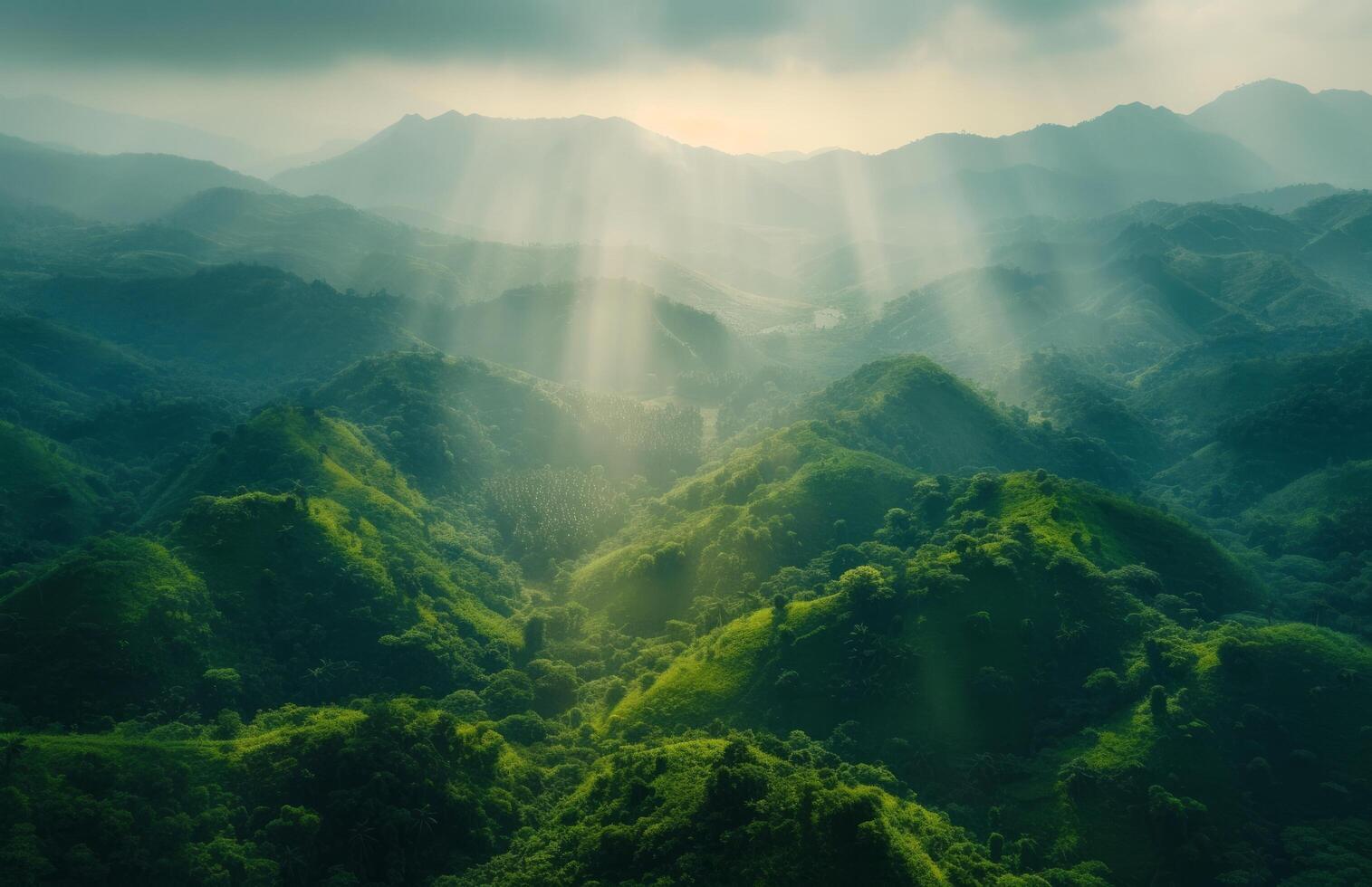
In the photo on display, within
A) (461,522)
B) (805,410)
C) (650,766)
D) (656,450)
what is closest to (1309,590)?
(805,410)

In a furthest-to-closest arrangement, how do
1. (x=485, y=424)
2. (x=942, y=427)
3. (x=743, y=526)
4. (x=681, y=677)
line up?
(x=485, y=424) < (x=942, y=427) < (x=743, y=526) < (x=681, y=677)

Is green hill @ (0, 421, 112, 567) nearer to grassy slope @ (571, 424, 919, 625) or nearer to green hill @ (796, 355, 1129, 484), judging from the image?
grassy slope @ (571, 424, 919, 625)

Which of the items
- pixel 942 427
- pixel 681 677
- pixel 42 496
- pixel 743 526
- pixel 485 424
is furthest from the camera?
pixel 485 424

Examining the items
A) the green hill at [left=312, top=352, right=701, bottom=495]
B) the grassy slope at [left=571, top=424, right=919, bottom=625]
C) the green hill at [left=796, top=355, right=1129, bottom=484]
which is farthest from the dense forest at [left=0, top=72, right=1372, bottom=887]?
the green hill at [left=312, top=352, right=701, bottom=495]

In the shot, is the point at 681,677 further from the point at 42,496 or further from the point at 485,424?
the point at 42,496

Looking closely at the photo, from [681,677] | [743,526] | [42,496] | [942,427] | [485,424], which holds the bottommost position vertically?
[681,677]

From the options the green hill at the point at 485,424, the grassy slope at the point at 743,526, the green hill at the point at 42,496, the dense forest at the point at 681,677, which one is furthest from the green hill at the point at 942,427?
the green hill at the point at 42,496

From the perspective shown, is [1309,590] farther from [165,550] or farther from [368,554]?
[165,550]

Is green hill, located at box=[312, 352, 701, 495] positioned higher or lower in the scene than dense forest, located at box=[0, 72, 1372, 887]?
higher

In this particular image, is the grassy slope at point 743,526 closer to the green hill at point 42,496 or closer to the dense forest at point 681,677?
the dense forest at point 681,677

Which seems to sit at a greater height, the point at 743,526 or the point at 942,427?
the point at 942,427

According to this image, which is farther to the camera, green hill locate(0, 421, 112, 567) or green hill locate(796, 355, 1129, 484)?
green hill locate(796, 355, 1129, 484)

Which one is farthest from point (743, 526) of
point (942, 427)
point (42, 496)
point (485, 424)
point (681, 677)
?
point (42, 496)
